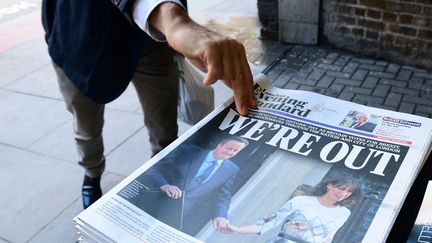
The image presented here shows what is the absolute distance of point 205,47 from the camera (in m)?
0.88

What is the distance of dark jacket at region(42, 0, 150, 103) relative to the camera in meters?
1.37

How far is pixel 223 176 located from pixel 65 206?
1.69m

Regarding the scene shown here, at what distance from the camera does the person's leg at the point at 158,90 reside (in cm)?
170

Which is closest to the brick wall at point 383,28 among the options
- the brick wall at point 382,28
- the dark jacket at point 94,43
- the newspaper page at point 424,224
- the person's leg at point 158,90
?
the brick wall at point 382,28

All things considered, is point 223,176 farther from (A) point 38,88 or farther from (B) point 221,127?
(A) point 38,88

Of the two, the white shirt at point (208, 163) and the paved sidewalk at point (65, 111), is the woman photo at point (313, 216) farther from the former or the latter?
the paved sidewalk at point (65, 111)

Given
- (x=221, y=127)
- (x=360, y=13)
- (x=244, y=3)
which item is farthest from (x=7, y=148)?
(x=244, y=3)

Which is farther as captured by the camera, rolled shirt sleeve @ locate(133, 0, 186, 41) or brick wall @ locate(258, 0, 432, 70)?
brick wall @ locate(258, 0, 432, 70)

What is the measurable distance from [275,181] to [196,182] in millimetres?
146

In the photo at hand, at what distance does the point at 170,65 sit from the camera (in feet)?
5.73

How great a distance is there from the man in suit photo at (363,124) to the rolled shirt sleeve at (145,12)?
0.44 metres

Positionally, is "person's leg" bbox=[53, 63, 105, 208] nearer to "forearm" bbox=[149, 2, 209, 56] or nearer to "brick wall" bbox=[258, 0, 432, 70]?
"forearm" bbox=[149, 2, 209, 56]

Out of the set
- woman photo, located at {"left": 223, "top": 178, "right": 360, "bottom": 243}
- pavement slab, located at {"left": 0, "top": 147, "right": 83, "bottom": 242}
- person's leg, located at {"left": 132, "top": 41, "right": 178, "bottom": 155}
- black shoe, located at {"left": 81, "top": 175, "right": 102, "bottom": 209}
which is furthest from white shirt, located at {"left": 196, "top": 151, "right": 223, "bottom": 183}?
pavement slab, located at {"left": 0, "top": 147, "right": 83, "bottom": 242}

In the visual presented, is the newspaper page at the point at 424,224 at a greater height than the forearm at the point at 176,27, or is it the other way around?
the forearm at the point at 176,27
